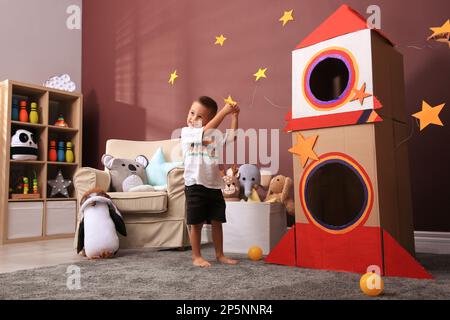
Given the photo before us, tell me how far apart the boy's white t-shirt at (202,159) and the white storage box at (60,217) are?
2.01 m

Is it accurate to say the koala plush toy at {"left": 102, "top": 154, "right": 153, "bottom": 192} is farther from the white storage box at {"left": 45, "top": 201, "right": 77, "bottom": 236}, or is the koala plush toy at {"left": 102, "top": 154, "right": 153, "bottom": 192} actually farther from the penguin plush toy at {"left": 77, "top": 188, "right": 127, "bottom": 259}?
the white storage box at {"left": 45, "top": 201, "right": 77, "bottom": 236}

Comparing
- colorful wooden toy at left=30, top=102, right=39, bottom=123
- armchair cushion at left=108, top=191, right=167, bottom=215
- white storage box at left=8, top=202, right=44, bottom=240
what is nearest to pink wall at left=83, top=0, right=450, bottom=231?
colorful wooden toy at left=30, top=102, right=39, bottom=123

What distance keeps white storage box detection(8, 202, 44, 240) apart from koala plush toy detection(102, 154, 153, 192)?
3.18 ft

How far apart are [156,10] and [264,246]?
2.45 m

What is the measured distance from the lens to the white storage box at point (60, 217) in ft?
11.4

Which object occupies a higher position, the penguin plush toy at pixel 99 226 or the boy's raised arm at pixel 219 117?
the boy's raised arm at pixel 219 117

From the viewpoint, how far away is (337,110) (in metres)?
1.82

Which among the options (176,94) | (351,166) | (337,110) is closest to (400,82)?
(337,110)

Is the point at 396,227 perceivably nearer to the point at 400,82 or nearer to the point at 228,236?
the point at 400,82

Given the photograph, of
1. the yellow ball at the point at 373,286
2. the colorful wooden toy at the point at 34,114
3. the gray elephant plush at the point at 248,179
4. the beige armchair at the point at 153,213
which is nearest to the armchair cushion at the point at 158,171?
the beige armchair at the point at 153,213

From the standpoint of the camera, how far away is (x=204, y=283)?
153 centimetres

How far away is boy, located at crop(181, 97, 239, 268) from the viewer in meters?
1.94

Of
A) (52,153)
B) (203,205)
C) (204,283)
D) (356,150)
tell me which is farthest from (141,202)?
(52,153)

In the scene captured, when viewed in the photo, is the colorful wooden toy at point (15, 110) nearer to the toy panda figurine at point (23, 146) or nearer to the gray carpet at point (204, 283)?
the toy panda figurine at point (23, 146)
